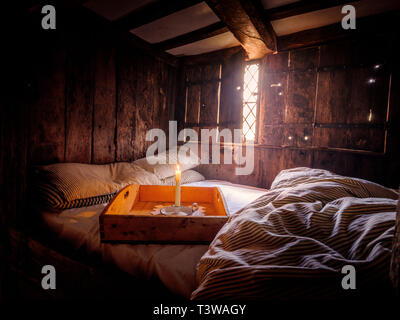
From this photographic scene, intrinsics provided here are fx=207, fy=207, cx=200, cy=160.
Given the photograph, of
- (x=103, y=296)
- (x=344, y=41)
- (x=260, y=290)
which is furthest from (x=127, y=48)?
(x=260, y=290)

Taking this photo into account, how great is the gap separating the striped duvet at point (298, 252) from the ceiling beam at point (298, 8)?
Result: 2.00 metres

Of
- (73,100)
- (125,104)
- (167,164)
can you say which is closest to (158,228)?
(167,164)

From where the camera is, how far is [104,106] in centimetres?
266

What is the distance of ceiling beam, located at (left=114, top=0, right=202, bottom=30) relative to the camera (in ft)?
7.00

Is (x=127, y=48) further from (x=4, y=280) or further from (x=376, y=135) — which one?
(x=376, y=135)

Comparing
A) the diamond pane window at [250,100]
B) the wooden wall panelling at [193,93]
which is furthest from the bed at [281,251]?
the wooden wall panelling at [193,93]

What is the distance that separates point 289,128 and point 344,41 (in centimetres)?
111

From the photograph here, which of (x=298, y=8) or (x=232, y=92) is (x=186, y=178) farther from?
(x=298, y=8)

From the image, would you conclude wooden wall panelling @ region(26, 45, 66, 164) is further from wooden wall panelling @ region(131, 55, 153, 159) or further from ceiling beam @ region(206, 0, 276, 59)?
ceiling beam @ region(206, 0, 276, 59)

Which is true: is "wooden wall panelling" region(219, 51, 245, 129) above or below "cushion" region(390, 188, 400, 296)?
above

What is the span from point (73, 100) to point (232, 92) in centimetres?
214

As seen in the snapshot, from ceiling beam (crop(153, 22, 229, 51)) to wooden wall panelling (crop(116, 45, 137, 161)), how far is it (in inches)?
21.0

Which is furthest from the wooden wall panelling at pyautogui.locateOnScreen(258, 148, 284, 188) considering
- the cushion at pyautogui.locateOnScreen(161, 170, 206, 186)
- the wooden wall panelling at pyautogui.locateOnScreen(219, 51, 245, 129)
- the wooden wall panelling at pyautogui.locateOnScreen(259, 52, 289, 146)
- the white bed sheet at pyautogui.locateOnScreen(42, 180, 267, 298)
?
the white bed sheet at pyautogui.locateOnScreen(42, 180, 267, 298)

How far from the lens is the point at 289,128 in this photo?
108 inches
